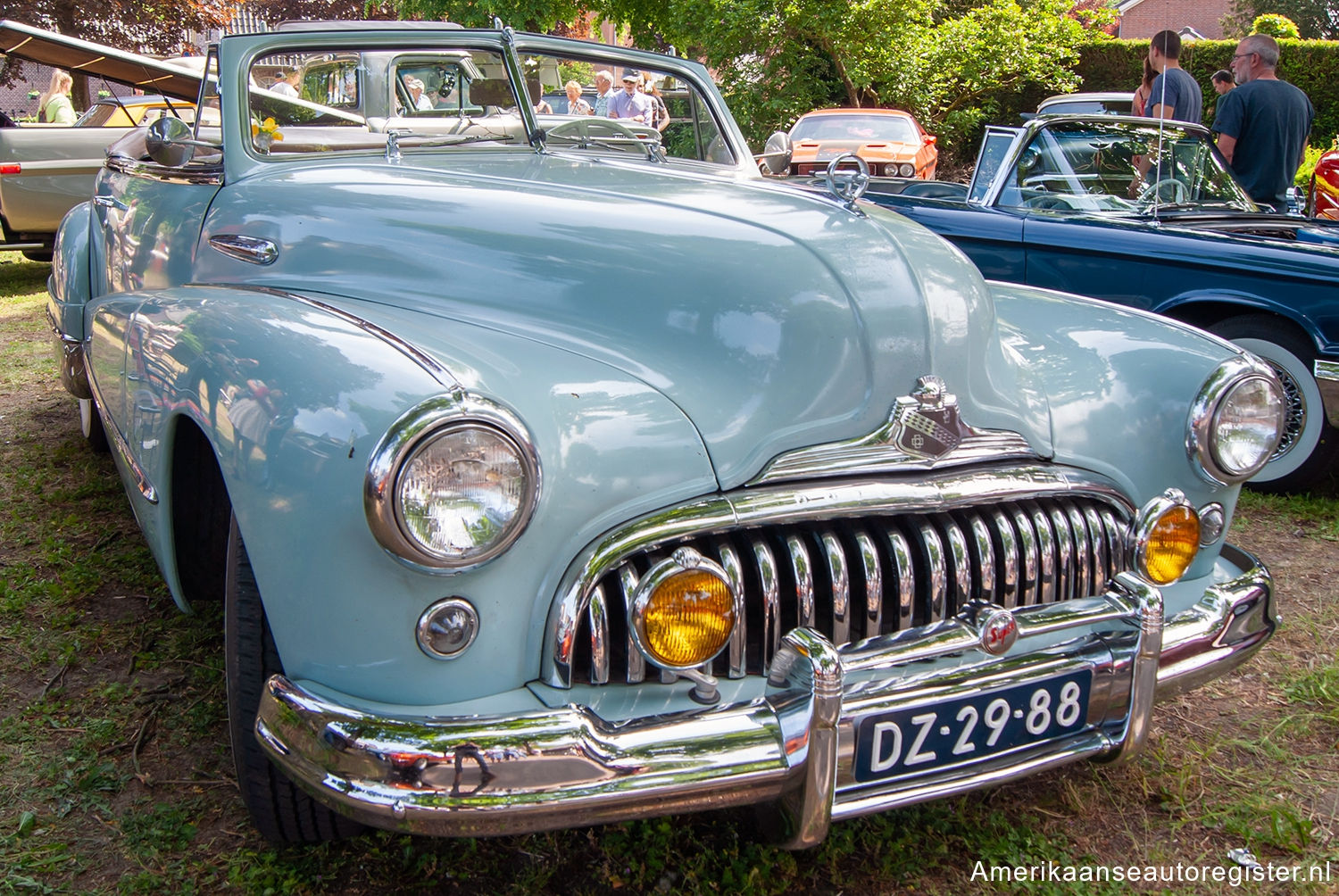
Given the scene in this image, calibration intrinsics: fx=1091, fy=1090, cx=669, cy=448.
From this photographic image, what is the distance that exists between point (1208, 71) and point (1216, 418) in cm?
1867

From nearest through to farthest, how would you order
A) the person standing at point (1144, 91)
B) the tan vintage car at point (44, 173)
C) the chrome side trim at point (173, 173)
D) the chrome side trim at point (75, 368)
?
the chrome side trim at point (173, 173) → the chrome side trim at point (75, 368) → the person standing at point (1144, 91) → the tan vintage car at point (44, 173)

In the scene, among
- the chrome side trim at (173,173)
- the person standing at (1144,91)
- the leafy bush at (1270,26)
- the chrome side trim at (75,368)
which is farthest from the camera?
the leafy bush at (1270,26)

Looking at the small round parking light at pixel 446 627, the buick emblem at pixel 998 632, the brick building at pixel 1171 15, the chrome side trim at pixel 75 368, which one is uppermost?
the brick building at pixel 1171 15

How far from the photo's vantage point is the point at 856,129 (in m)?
12.5

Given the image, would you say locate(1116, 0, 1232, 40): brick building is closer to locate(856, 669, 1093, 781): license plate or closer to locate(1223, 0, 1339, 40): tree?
locate(1223, 0, 1339, 40): tree

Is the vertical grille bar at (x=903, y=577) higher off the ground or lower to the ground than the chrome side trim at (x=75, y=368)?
higher

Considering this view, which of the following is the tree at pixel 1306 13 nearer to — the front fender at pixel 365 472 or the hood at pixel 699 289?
the hood at pixel 699 289

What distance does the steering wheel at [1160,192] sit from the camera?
4368 millimetres

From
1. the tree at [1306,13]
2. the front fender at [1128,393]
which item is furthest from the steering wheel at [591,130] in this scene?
the tree at [1306,13]

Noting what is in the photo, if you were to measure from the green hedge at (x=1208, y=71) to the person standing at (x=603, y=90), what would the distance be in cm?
1436

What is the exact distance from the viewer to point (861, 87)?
15.5 m

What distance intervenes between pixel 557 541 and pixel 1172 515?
3.86 ft

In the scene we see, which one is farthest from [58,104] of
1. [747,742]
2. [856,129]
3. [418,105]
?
[747,742]

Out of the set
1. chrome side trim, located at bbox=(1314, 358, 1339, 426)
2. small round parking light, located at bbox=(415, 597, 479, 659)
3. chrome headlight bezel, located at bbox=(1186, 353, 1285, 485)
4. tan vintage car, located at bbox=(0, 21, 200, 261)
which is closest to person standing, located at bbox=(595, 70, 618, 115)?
chrome headlight bezel, located at bbox=(1186, 353, 1285, 485)
